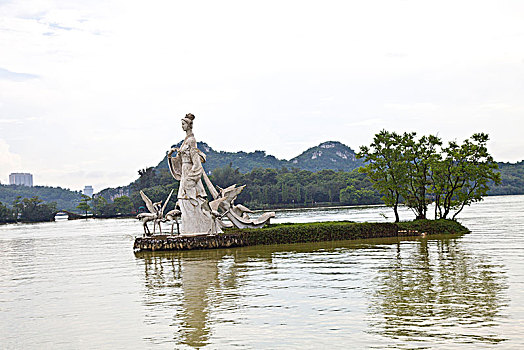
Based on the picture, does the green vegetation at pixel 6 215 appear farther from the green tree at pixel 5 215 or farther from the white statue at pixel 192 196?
the white statue at pixel 192 196

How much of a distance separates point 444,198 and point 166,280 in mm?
18624

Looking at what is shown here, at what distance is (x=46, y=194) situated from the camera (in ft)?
610

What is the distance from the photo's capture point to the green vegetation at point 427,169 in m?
28.2

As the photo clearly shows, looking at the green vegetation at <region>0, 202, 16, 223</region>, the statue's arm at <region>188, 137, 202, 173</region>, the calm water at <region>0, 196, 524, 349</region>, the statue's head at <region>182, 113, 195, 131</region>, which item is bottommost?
the calm water at <region>0, 196, 524, 349</region>

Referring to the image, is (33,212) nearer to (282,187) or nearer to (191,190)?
(282,187)

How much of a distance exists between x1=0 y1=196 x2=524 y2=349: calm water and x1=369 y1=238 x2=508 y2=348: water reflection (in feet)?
0.07

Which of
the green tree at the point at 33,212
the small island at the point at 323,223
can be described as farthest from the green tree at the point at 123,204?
the small island at the point at 323,223

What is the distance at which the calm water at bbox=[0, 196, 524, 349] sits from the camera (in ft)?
28.0

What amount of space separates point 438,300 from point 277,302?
2.96 metres

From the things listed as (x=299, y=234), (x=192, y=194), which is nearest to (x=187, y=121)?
(x=192, y=194)

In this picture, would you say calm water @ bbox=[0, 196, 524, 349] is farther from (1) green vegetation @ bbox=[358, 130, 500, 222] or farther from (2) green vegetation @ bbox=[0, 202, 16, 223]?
(2) green vegetation @ bbox=[0, 202, 16, 223]

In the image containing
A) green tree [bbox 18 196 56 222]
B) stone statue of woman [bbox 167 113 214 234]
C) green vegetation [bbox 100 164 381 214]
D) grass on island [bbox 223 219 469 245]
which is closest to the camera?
stone statue of woman [bbox 167 113 214 234]

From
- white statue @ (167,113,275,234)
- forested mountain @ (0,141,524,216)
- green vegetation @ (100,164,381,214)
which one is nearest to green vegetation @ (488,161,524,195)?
forested mountain @ (0,141,524,216)

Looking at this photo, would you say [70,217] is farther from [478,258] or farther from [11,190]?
[478,258]
